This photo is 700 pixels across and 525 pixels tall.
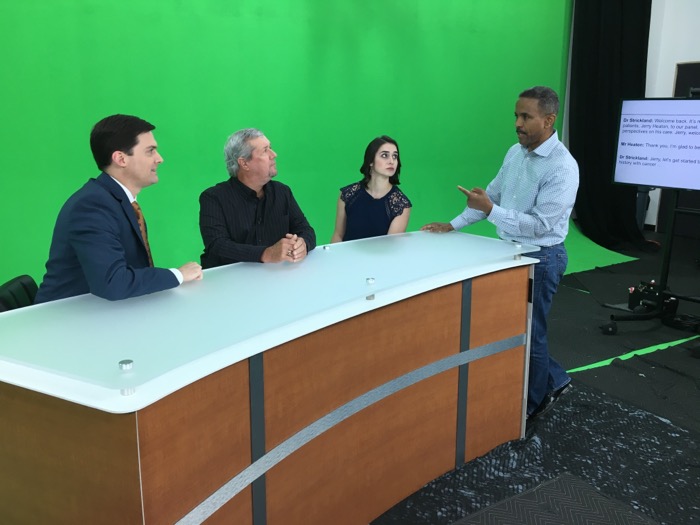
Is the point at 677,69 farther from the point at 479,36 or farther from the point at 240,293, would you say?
the point at 240,293

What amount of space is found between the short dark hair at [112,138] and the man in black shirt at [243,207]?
59cm

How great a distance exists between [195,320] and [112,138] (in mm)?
707

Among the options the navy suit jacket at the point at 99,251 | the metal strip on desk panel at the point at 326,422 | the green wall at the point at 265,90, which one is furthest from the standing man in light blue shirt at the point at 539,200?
the green wall at the point at 265,90

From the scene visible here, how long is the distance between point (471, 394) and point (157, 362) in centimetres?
157

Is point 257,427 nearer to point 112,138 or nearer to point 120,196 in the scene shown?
point 120,196

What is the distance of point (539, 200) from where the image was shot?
2.95 meters

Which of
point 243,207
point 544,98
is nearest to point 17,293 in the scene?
point 243,207

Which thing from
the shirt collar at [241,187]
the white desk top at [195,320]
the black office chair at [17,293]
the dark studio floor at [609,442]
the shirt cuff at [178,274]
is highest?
the shirt collar at [241,187]

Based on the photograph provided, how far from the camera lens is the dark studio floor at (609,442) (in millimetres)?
2506

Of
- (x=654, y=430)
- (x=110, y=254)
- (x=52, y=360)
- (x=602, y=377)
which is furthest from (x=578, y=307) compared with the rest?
(x=52, y=360)

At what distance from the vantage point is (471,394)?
8.89 feet

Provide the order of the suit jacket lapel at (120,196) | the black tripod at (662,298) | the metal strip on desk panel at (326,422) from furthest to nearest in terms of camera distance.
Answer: the black tripod at (662,298)
the suit jacket lapel at (120,196)
the metal strip on desk panel at (326,422)

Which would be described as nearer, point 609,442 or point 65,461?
point 65,461

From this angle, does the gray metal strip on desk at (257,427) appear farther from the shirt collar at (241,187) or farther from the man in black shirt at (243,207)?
the shirt collar at (241,187)
